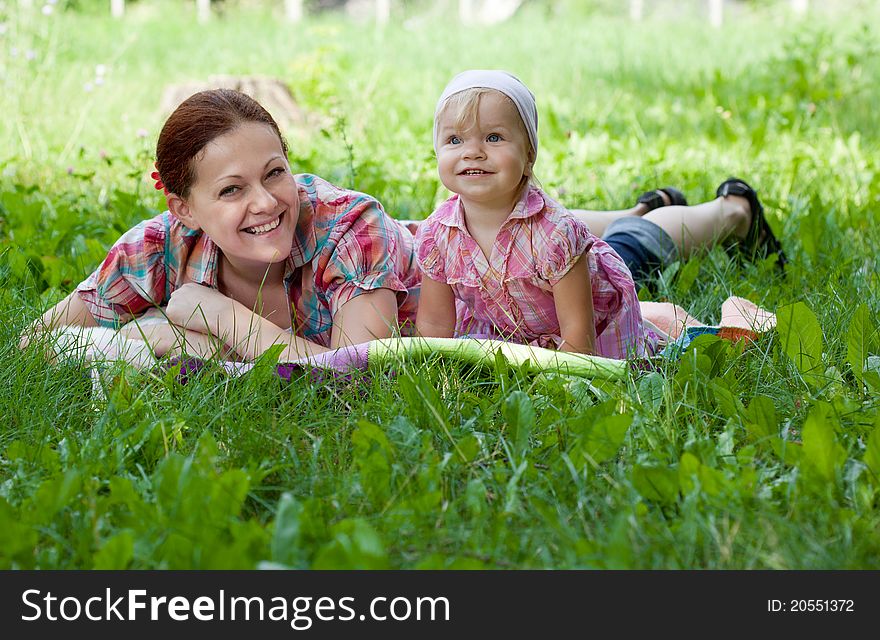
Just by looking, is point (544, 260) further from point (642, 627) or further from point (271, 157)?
point (642, 627)

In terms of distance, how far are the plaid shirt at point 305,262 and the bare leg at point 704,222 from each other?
1.10 m

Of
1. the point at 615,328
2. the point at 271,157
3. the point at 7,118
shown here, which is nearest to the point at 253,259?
the point at 271,157

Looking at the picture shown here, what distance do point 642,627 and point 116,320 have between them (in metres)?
1.99

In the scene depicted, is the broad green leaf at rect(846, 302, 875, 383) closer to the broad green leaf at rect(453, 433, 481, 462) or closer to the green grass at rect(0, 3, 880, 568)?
the green grass at rect(0, 3, 880, 568)

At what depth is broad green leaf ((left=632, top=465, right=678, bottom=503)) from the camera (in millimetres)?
1841

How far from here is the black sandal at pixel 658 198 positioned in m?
3.99

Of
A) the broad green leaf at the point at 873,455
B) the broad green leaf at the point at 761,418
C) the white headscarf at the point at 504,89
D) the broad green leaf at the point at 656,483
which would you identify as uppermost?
the white headscarf at the point at 504,89

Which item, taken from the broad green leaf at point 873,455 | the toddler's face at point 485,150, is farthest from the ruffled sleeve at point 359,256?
the broad green leaf at point 873,455

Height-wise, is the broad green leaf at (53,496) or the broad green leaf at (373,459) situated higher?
the broad green leaf at (373,459)

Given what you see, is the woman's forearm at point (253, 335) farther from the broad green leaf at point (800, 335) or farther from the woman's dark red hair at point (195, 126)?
the broad green leaf at point (800, 335)

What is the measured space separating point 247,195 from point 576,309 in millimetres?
942

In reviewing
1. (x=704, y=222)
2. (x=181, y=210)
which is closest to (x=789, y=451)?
(x=181, y=210)

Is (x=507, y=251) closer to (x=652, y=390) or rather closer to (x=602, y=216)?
(x=652, y=390)

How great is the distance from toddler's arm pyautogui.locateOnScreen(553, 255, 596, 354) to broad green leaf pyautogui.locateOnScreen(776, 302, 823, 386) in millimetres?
484
